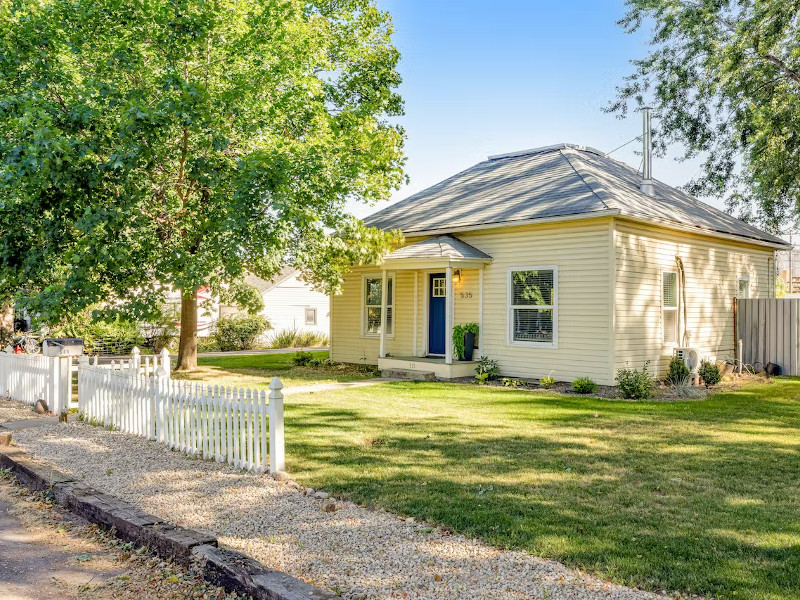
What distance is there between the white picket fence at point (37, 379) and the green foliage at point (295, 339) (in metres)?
17.6

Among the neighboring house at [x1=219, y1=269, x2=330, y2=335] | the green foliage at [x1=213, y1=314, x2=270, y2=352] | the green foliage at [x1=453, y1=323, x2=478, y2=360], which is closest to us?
the green foliage at [x1=453, y1=323, x2=478, y2=360]

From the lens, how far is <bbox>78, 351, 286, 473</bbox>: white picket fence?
6.33 m

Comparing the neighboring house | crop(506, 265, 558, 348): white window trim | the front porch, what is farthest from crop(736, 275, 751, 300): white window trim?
the neighboring house

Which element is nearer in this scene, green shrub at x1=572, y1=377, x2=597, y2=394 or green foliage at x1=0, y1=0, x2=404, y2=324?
green foliage at x1=0, y1=0, x2=404, y2=324

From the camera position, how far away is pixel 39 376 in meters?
10.5

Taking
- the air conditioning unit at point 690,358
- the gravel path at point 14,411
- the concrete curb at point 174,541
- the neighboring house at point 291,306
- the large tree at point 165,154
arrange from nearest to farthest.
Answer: the concrete curb at point 174,541
the large tree at point 165,154
the gravel path at point 14,411
the air conditioning unit at point 690,358
the neighboring house at point 291,306

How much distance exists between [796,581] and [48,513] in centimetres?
582

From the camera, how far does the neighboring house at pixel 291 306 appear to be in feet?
108

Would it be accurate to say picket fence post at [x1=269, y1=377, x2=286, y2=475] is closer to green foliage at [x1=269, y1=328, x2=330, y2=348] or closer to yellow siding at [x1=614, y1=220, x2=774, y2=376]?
yellow siding at [x1=614, y1=220, x2=774, y2=376]

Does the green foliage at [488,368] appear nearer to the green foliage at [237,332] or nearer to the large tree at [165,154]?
the large tree at [165,154]

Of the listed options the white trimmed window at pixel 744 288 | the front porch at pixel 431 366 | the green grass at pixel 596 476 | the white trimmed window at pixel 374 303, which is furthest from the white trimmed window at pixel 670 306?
the white trimmed window at pixel 374 303

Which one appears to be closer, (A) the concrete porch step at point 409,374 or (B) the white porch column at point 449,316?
(B) the white porch column at point 449,316

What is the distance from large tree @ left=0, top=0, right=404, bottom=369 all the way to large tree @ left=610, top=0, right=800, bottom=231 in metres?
9.61

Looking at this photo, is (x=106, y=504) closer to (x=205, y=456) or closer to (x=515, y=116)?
(x=205, y=456)
